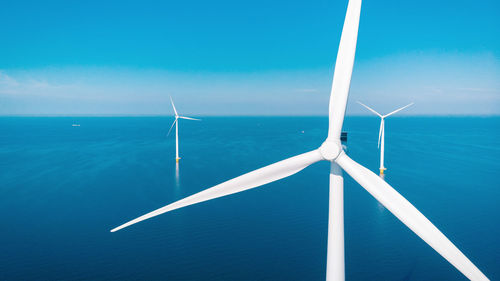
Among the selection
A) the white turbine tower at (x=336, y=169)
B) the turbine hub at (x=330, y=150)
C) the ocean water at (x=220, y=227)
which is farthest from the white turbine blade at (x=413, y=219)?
the ocean water at (x=220, y=227)

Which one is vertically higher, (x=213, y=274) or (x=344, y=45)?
(x=344, y=45)

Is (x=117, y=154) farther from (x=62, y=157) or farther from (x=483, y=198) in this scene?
(x=483, y=198)

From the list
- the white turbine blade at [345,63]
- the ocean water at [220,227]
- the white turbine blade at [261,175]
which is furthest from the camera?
the ocean water at [220,227]

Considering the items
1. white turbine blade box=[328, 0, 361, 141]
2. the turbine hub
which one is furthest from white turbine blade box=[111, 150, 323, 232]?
white turbine blade box=[328, 0, 361, 141]

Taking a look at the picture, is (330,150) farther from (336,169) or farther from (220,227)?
(220,227)

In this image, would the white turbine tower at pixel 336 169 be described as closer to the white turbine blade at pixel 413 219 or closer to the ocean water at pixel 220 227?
the white turbine blade at pixel 413 219

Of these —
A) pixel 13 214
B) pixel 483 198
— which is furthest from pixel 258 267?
pixel 483 198

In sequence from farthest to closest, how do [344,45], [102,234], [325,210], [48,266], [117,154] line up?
[117,154] < [325,210] < [102,234] < [48,266] < [344,45]

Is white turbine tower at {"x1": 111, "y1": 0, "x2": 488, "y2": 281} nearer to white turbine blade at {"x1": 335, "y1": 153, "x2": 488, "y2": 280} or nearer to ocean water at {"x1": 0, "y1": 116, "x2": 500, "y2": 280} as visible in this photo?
white turbine blade at {"x1": 335, "y1": 153, "x2": 488, "y2": 280}
